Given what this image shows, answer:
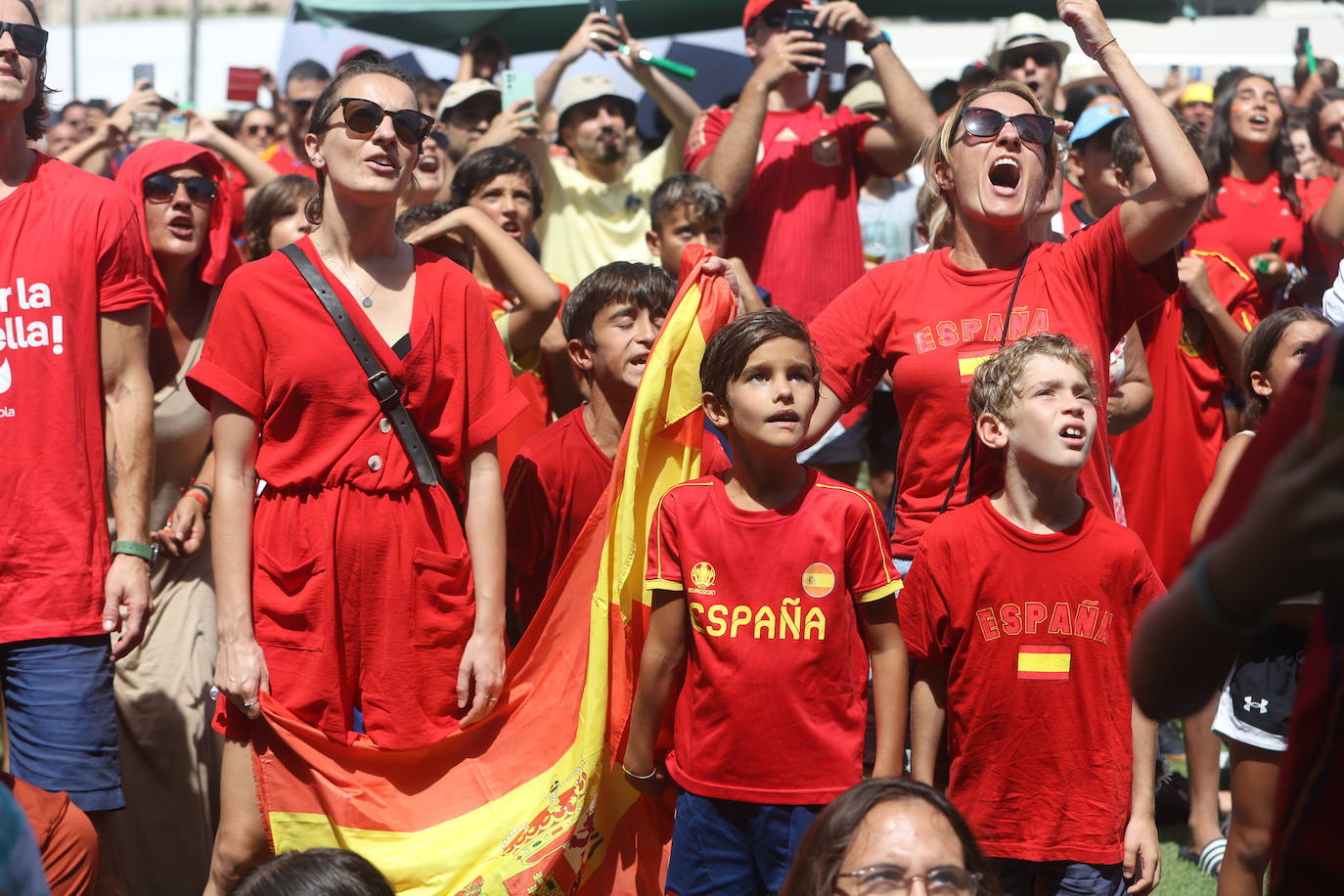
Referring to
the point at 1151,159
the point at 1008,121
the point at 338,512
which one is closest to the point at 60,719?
the point at 338,512

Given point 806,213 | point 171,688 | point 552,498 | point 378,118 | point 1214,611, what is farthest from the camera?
point 806,213

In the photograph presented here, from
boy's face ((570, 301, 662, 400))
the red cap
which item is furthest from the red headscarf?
the red cap

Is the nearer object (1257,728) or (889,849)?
(889,849)

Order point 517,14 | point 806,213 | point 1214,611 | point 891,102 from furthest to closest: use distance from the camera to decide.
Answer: point 517,14
point 806,213
point 891,102
point 1214,611

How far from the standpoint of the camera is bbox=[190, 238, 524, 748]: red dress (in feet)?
12.5

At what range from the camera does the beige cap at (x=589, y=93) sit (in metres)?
7.36

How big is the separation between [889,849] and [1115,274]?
6.34 feet

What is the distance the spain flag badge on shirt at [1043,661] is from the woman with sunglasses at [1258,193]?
3.58m

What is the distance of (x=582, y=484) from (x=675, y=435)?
0.39m

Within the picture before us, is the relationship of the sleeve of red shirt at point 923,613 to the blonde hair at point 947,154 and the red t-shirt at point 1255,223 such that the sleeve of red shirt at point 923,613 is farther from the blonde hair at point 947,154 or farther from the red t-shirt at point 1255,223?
the red t-shirt at point 1255,223

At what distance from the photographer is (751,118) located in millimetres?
6293

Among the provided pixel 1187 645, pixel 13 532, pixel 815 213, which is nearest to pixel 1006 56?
pixel 815 213

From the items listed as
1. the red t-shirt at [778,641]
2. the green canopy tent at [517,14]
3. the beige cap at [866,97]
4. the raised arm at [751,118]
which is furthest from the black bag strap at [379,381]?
the green canopy tent at [517,14]

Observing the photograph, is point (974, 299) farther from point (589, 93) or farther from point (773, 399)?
point (589, 93)
